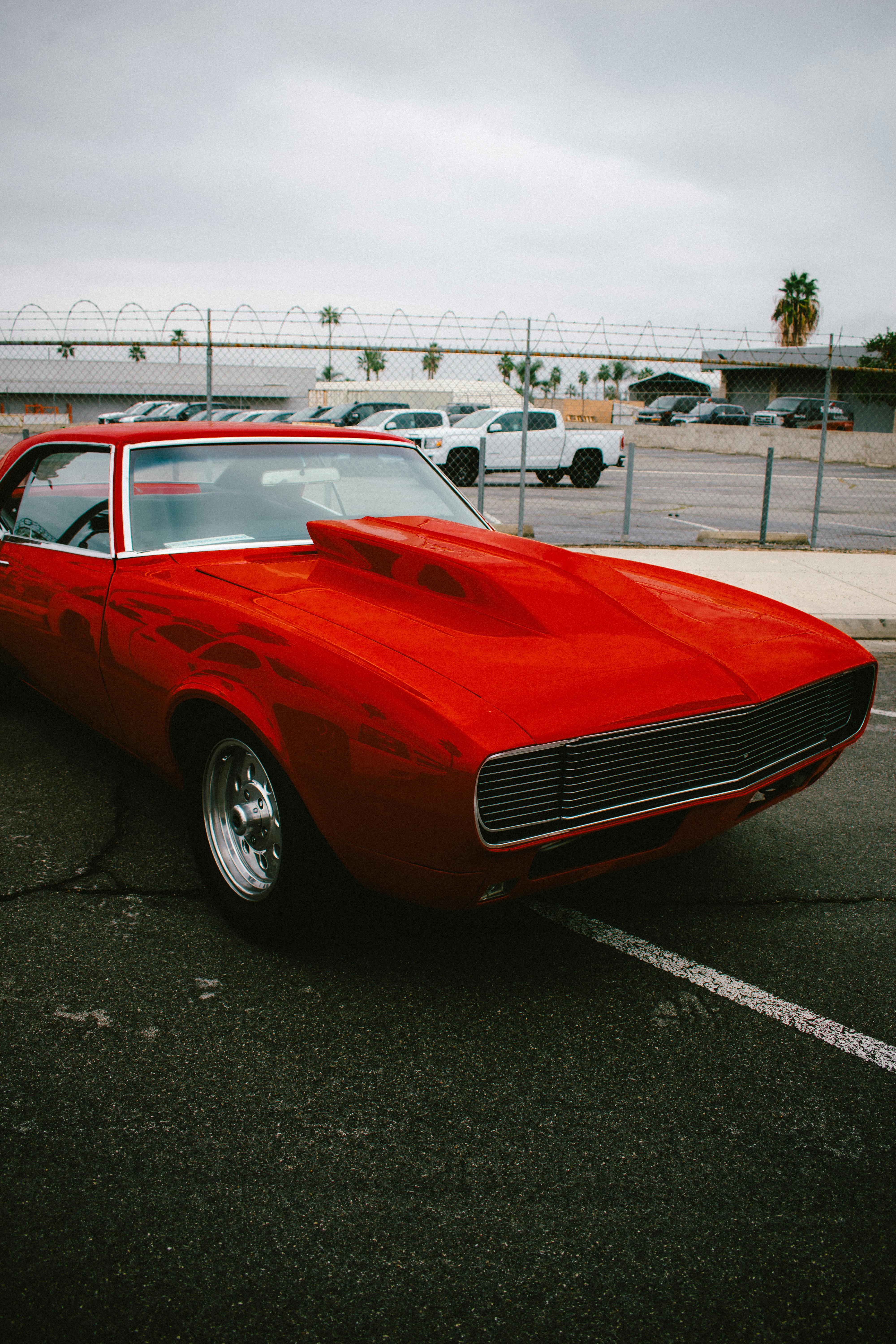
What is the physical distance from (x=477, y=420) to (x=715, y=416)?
23313mm

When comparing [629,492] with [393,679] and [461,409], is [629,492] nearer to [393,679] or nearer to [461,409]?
[393,679]

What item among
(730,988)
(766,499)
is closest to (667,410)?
(766,499)

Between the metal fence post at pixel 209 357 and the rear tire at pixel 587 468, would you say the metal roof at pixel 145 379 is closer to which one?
the rear tire at pixel 587 468

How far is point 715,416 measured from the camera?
41406 mm

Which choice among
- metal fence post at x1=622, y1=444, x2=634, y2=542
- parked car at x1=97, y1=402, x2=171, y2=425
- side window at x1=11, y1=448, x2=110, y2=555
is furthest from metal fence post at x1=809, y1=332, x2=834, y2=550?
parked car at x1=97, y1=402, x2=171, y2=425

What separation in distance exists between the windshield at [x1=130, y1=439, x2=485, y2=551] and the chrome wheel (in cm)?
92

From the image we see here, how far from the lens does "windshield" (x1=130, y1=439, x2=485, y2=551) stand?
3.34 metres

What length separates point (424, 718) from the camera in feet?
6.75

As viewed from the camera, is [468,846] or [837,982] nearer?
[468,846]

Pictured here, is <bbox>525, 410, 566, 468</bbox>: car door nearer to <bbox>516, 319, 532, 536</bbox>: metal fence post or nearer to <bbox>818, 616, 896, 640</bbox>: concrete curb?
<bbox>516, 319, 532, 536</bbox>: metal fence post

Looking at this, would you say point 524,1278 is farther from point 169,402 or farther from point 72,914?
point 169,402

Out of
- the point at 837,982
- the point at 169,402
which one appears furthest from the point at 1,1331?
the point at 169,402

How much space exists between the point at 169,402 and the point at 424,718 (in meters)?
33.3

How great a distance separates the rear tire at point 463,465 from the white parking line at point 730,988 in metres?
17.2
